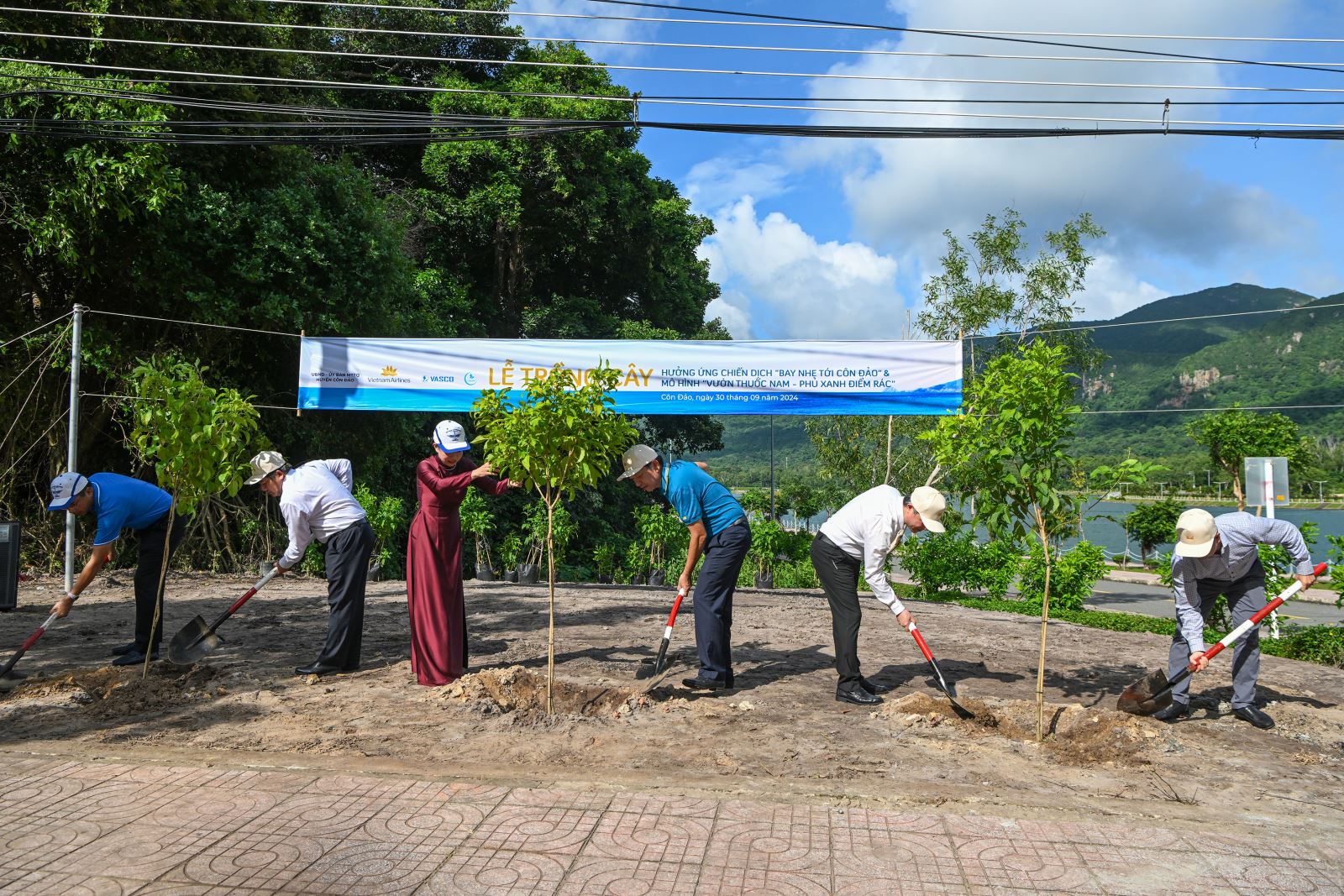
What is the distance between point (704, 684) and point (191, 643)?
4.26 metres

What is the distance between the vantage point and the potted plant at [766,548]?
669 inches

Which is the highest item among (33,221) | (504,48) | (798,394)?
(504,48)

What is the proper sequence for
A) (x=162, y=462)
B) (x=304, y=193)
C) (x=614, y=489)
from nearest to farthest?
(x=162, y=462) → (x=304, y=193) → (x=614, y=489)

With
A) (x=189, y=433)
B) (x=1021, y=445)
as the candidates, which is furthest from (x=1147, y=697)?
(x=189, y=433)

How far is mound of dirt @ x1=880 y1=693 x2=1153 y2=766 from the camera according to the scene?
18.2ft

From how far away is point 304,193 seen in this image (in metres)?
14.8

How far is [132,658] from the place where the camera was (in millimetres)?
7512

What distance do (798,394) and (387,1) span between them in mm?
17698

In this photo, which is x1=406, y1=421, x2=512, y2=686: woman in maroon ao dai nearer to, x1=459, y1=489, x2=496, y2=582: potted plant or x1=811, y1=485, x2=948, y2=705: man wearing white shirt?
x1=811, y1=485, x2=948, y2=705: man wearing white shirt

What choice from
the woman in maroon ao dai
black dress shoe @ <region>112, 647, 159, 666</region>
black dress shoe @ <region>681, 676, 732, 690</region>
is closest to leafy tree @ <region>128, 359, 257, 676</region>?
black dress shoe @ <region>112, 647, 159, 666</region>

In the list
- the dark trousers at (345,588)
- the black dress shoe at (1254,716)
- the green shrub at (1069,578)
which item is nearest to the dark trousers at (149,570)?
the dark trousers at (345,588)

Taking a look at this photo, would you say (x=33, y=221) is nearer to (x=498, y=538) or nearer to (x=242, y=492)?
(x=242, y=492)

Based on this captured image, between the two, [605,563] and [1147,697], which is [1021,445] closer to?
[1147,697]

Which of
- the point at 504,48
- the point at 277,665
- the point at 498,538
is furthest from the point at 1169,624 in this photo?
the point at 504,48
